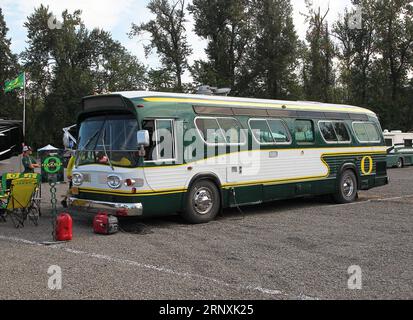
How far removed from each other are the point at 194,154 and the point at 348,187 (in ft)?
19.0

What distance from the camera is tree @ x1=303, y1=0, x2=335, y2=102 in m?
42.9

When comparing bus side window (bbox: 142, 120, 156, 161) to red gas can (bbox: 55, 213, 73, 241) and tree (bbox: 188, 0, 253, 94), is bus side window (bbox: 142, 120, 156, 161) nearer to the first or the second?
red gas can (bbox: 55, 213, 73, 241)

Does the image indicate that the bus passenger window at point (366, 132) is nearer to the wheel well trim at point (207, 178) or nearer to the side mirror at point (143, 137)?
the wheel well trim at point (207, 178)

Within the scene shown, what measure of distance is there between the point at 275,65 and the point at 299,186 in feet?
110

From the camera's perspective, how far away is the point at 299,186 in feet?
39.8

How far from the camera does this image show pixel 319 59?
142 feet

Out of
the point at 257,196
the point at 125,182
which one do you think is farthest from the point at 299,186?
the point at 125,182

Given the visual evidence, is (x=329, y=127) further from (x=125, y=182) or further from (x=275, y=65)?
(x=275, y=65)

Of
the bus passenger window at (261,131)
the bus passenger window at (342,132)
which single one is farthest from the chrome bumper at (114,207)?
the bus passenger window at (342,132)

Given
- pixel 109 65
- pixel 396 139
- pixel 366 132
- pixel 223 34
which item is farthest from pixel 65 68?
pixel 366 132

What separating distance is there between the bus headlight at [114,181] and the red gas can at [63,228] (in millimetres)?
1167

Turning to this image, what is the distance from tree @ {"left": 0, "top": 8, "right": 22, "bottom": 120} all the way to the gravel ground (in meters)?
52.0

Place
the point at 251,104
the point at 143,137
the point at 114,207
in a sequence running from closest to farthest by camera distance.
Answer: the point at 143,137
the point at 114,207
the point at 251,104

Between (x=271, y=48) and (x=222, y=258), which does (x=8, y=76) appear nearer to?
(x=271, y=48)
